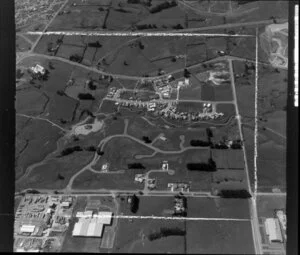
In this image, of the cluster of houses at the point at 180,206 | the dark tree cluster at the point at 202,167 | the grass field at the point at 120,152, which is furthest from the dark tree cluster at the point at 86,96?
the cluster of houses at the point at 180,206

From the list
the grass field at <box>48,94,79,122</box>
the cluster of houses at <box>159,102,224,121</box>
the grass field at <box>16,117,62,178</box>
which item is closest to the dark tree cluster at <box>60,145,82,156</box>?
the grass field at <box>16,117,62,178</box>

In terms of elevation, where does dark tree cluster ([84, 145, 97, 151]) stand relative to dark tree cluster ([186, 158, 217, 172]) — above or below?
above

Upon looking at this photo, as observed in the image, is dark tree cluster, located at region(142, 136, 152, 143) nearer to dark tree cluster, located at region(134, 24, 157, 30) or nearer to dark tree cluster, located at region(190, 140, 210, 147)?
dark tree cluster, located at region(190, 140, 210, 147)

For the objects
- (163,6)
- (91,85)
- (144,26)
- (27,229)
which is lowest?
(27,229)

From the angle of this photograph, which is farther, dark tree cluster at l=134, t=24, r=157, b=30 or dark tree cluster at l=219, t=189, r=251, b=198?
dark tree cluster at l=134, t=24, r=157, b=30

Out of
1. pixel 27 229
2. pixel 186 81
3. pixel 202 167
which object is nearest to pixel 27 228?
pixel 27 229

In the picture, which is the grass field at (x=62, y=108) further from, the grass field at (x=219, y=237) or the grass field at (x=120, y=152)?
the grass field at (x=219, y=237)

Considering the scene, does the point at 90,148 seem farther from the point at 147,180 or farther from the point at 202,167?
the point at 202,167
